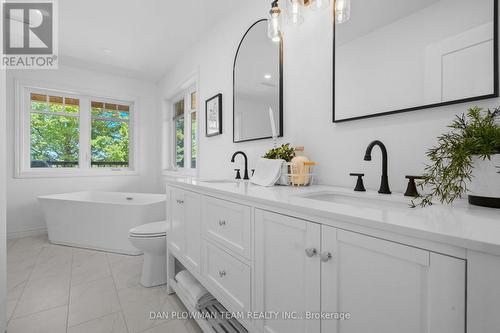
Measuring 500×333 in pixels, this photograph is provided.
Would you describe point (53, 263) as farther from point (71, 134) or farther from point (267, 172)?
point (267, 172)

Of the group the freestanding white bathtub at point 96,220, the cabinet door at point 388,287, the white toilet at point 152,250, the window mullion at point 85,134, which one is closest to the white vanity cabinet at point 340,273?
the cabinet door at point 388,287

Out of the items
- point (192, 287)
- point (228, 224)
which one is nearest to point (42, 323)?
point (192, 287)

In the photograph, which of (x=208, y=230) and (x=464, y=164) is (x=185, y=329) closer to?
(x=208, y=230)

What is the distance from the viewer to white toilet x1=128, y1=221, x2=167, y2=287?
6.57ft

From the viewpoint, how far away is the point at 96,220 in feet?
9.53

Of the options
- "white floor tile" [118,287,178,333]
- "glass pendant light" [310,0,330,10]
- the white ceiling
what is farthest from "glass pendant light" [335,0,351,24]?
"white floor tile" [118,287,178,333]

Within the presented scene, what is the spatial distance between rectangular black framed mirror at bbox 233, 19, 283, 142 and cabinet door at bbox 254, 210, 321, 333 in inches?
33.5

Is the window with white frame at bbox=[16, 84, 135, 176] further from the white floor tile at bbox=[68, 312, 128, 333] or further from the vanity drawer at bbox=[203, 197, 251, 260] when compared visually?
the vanity drawer at bbox=[203, 197, 251, 260]

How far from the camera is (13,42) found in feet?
9.38

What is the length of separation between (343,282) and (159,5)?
2.68 m

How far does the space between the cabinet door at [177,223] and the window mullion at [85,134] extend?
2.88 metres

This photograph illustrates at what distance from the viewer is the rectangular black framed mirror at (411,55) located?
849 mm

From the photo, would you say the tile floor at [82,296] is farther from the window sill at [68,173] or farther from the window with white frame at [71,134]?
the window with white frame at [71,134]

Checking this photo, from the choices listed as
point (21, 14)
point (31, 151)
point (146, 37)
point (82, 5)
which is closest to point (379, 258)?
point (82, 5)
